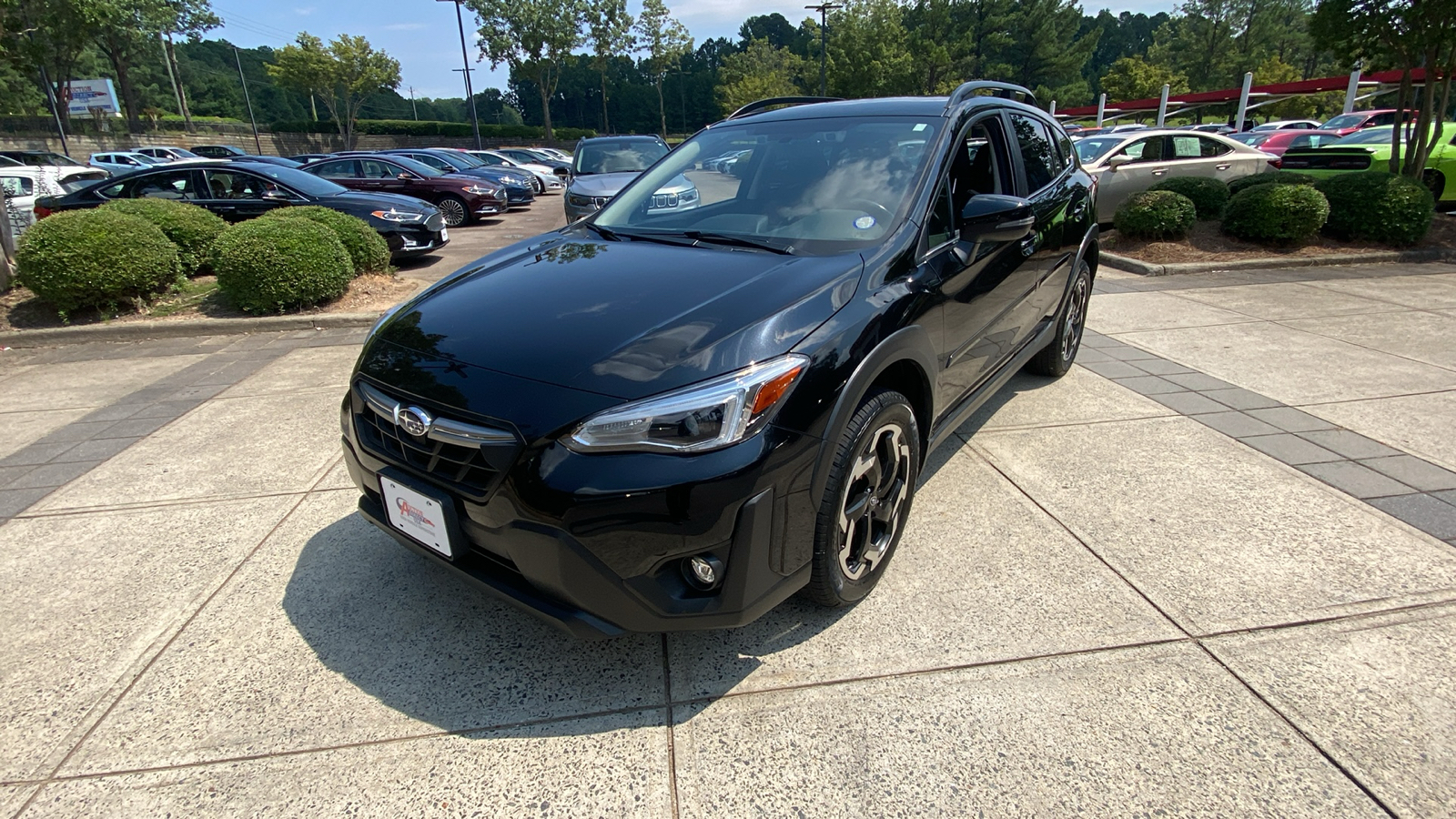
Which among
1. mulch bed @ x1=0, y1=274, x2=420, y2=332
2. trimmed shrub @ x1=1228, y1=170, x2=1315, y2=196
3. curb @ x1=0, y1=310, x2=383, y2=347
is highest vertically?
trimmed shrub @ x1=1228, y1=170, x2=1315, y2=196

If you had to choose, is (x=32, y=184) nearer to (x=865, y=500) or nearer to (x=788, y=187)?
(x=788, y=187)

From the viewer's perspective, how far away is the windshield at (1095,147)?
1056 cm

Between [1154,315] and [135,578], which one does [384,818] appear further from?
[1154,315]

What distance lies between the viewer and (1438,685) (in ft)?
7.29

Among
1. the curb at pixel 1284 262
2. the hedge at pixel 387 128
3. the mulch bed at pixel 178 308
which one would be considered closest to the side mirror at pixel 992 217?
the mulch bed at pixel 178 308

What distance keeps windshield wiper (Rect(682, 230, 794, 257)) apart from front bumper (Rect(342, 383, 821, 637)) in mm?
864

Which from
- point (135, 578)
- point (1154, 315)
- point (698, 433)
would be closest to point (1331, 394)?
point (1154, 315)

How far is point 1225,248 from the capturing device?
360 inches

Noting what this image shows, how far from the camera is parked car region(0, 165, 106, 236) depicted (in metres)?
12.1

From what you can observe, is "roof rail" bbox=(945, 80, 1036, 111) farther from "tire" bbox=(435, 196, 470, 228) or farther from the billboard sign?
the billboard sign

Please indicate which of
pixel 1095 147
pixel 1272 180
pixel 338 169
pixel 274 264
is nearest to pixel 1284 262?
pixel 1272 180

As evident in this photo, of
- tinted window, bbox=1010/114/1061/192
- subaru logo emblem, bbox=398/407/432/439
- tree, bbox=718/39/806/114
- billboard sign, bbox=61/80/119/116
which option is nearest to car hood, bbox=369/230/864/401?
subaru logo emblem, bbox=398/407/432/439

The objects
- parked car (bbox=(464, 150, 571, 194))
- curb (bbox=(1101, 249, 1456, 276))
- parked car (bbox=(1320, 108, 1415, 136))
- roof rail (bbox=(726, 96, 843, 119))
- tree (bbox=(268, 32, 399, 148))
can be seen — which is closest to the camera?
roof rail (bbox=(726, 96, 843, 119))

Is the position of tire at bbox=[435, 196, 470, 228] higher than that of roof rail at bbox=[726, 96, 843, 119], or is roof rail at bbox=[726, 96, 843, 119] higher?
roof rail at bbox=[726, 96, 843, 119]
